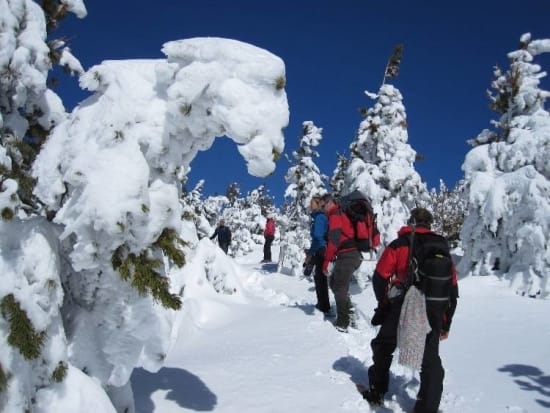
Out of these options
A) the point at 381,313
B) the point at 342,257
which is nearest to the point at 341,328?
the point at 342,257

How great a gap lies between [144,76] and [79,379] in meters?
2.21

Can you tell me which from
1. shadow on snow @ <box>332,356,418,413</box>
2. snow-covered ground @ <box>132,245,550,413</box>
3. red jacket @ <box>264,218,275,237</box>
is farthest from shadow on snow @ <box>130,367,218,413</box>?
red jacket @ <box>264,218,275,237</box>

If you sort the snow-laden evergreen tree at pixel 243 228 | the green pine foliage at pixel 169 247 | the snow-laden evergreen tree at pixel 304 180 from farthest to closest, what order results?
the snow-laden evergreen tree at pixel 243 228, the snow-laden evergreen tree at pixel 304 180, the green pine foliage at pixel 169 247

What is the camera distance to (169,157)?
10.9ft

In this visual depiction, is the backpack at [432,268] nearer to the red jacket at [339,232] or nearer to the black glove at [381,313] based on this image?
the black glove at [381,313]

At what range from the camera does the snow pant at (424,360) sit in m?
4.11

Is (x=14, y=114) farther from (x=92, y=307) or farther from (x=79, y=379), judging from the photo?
(x=79, y=379)

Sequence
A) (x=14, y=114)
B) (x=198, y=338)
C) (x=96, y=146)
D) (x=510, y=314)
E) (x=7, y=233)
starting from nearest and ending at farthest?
(x=7, y=233) → (x=96, y=146) → (x=14, y=114) → (x=198, y=338) → (x=510, y=314)

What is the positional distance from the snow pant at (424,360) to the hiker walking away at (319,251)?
3.37m

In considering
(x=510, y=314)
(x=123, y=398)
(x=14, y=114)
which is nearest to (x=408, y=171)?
(x=510, y=314)

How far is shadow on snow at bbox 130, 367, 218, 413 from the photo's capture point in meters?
4.00

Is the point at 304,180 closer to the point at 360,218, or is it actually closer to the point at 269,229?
the point at 269,229

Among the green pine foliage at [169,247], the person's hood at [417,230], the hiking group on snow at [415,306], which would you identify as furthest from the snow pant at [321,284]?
the green pine foliage at [169,247]

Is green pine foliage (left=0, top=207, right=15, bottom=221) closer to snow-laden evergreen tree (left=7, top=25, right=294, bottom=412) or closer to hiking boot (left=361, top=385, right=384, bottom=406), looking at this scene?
snow-laden evergreen tree (left=7, top=25, right=294, bottom=412)
